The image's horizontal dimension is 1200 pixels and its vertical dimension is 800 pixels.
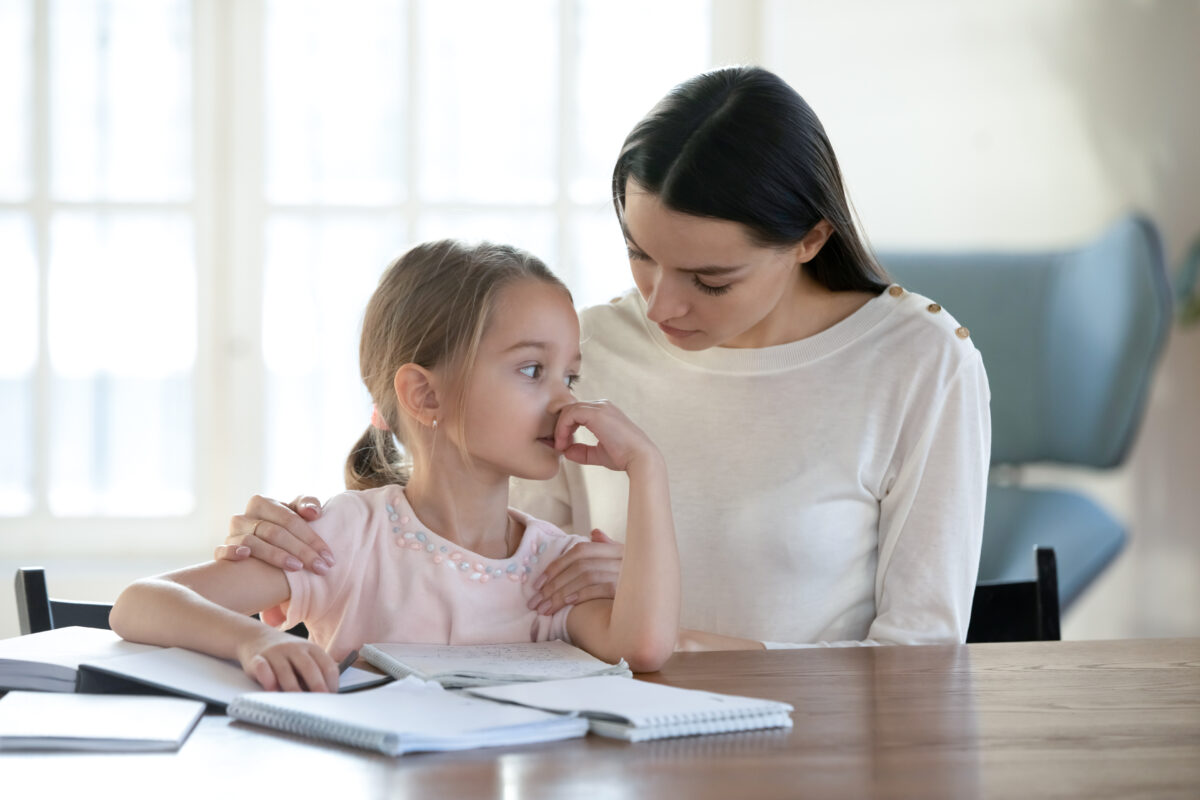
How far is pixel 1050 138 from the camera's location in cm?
328

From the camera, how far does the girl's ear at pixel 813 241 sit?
1491 mm

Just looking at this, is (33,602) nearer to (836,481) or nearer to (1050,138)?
(836,481)

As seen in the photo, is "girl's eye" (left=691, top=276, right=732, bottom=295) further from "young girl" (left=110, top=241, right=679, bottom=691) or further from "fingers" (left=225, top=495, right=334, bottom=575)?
"fingers" (left=225, top=495, right=334, bottom=575)

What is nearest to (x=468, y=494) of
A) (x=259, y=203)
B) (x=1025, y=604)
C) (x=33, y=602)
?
(x=33, y=602)

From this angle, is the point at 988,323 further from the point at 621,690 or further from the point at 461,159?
the point at 621,690

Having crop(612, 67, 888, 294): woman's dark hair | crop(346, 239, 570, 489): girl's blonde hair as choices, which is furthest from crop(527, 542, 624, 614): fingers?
crop(612, 67, 888, 294): woman's dark hair

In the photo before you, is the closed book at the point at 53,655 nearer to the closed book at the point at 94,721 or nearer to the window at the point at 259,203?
the closed book at the point at 94,721

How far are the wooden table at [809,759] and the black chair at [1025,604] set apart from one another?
0.40m

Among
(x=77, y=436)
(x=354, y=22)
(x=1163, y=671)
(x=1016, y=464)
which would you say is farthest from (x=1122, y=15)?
(x=77, y=436)

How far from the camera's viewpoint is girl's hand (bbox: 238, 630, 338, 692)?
91 centimetres

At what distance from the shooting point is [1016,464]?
8.79 feet

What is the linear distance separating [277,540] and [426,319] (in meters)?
0.27

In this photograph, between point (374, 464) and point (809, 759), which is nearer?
point (809, 759)

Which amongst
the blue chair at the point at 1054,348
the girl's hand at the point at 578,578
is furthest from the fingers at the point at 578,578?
the blue chair at the point at 1054,348
